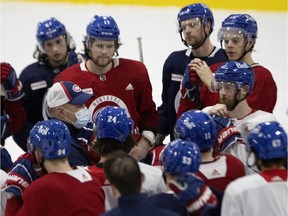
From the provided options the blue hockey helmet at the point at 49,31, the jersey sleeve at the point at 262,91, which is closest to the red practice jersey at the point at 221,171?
the jersey sleeve at the point at 262,91

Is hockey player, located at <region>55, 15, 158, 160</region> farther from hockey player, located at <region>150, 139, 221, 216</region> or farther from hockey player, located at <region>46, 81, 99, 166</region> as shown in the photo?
hockey player, located at <region>150, 139, 221, 216</region>

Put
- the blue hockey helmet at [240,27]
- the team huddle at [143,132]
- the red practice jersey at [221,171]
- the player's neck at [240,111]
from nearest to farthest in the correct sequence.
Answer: the team huddle at [143,132] → the red practice jersey at [221,171] → the player's neck at [240,111] → the blue hockey helmet at [240,27]

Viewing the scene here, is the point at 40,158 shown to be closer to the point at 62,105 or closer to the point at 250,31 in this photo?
the point at 62,105

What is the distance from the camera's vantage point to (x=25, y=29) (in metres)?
8.16

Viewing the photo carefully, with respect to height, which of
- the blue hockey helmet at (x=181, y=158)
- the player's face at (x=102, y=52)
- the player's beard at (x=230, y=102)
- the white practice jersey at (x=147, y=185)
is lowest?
the white practice jersey at (x=147, y=185)

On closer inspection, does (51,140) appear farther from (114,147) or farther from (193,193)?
(193,193)

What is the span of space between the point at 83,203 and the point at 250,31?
6.38ft

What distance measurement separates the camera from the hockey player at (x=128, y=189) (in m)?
2.84

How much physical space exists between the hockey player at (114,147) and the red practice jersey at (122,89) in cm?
105

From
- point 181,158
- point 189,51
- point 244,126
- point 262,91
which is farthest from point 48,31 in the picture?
point 181,158

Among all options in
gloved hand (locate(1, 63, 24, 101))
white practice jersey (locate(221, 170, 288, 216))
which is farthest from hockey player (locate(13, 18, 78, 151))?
white practice jersey (locate(221, 170, 288, 216))

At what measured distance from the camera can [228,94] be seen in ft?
13.6

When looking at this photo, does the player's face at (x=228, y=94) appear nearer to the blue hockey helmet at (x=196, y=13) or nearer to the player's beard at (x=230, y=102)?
the player's beard at (x=230, y=102)

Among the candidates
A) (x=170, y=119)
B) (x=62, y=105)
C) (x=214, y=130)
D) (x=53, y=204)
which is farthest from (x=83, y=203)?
(x=170, y=119)
